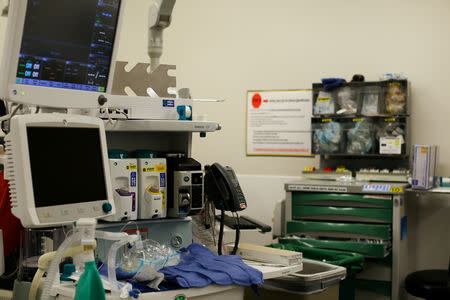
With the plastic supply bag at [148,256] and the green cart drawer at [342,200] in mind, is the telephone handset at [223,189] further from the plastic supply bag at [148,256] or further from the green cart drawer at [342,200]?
the green cart drawer at [342,200]

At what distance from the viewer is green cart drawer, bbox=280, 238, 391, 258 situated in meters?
3.53

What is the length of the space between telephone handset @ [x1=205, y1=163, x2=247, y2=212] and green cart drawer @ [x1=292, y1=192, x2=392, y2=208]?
5.23ft

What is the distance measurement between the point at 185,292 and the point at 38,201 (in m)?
0.64

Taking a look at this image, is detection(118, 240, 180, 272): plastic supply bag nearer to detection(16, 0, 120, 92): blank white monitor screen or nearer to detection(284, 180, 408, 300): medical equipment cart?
detection(16, 0, 120, 92): blank white monitor screen

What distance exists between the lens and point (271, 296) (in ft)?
8.89

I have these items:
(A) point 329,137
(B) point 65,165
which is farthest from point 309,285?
(A) point 329,137

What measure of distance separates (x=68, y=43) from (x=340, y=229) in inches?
102

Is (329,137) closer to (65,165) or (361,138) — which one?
(361,138)

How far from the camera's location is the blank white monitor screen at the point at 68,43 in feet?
5.20

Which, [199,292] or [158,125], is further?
[158,125]

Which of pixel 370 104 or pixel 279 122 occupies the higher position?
pixel 370 104

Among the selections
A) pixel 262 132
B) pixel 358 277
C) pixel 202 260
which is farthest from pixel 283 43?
pixel 202 260

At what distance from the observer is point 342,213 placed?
3.78 metres

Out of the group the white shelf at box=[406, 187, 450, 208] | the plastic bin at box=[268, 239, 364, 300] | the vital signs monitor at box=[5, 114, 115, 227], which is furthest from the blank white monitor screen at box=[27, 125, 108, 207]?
the white shelf at box=[406, 187, 450, 208]
